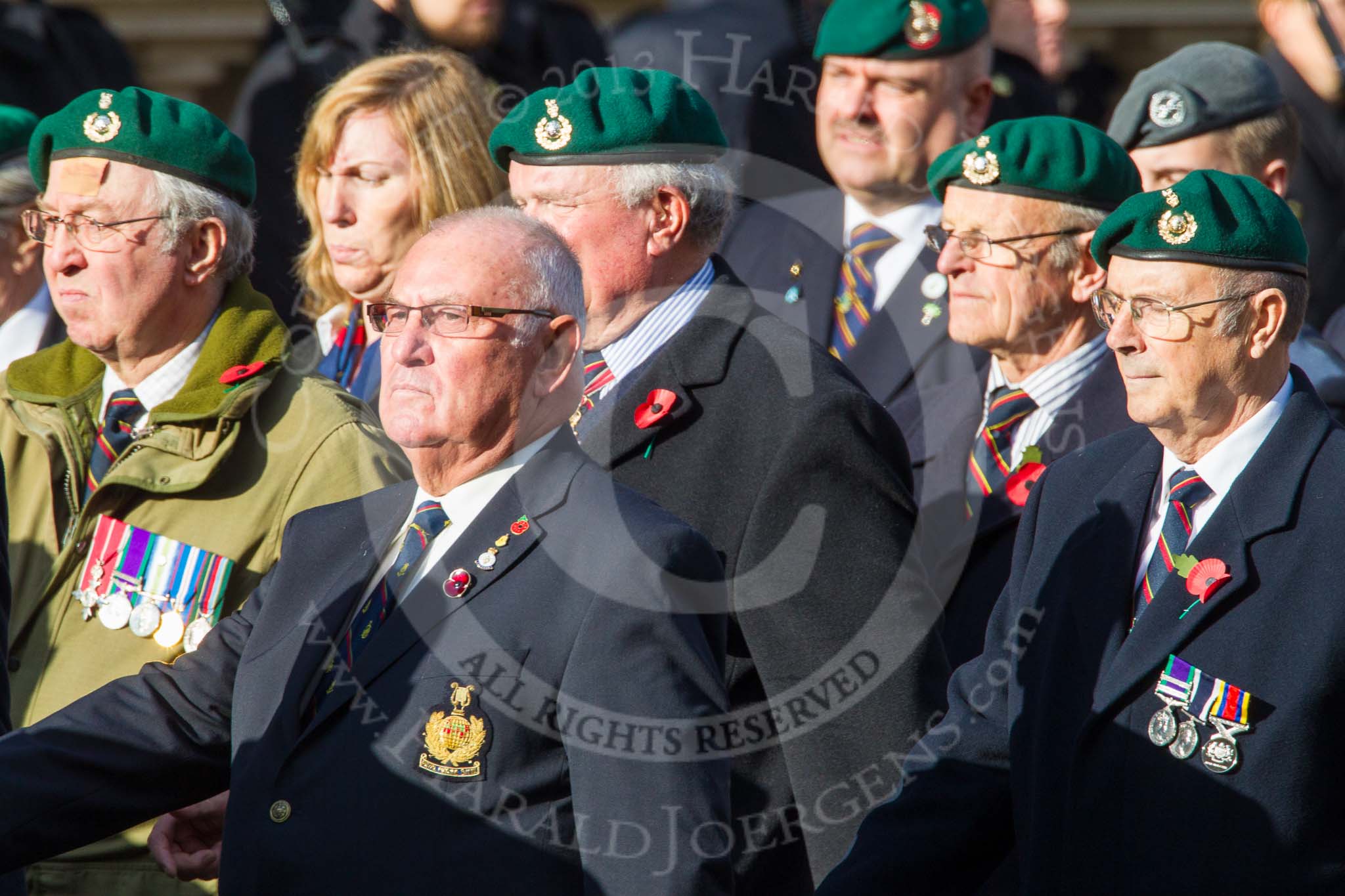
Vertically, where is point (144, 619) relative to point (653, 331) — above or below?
below

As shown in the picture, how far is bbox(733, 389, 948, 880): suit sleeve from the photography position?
11.9 ft

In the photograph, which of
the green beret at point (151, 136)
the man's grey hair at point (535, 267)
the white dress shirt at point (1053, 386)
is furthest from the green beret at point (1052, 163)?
the green beret at point (151, 136)

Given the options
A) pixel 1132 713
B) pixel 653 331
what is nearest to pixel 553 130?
pixel 653 331

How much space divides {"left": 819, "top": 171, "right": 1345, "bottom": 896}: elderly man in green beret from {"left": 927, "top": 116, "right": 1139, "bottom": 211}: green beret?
978 millimetres

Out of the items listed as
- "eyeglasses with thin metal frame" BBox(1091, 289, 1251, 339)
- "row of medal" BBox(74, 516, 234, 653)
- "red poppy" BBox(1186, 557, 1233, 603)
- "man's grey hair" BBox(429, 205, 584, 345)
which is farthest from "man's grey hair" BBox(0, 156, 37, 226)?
"red poppy" BBox(1186, 557, 1233, 603)

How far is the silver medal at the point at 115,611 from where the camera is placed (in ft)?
13.0

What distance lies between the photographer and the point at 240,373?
161 inches

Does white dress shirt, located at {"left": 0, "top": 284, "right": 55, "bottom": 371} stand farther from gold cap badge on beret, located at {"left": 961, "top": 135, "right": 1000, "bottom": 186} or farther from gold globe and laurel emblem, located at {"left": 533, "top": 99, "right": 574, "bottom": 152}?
gold cap badge on beret, located at {"left": 961, "top": 135, "right": 1000, "bottom": 186}

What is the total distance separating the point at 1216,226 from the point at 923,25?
6.98 ft

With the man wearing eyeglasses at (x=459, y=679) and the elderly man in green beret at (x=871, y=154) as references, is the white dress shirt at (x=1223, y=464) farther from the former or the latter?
the elderly man in green beret at (x=871, y=154)

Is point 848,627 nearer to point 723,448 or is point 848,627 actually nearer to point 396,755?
point 723,448

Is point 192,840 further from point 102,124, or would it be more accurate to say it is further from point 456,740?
point 102,124

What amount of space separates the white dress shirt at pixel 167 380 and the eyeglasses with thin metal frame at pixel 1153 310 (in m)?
2.01

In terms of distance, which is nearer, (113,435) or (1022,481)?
(113,435)
